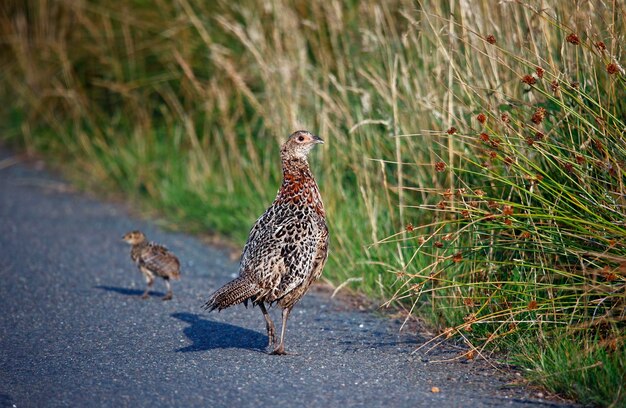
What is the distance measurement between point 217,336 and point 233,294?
30.1 inches

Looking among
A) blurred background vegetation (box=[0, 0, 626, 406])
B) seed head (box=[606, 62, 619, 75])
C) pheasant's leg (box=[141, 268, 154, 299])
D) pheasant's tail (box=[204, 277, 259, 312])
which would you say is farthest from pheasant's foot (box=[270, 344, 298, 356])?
seed head (box=[606, 62, 619, 75])

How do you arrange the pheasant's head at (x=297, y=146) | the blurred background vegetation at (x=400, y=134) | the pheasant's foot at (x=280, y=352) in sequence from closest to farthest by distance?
the blurred background vegetation at (x=400, y=134), the pheasant's foot at (x=280, y=352), the pheasant's head at (x=297, y=146)

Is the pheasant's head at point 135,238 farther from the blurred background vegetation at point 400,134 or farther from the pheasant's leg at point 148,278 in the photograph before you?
the blurred background vegetation at point 400,134

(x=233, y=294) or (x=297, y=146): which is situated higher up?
(x=297, y=146)

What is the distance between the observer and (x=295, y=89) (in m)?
9.73

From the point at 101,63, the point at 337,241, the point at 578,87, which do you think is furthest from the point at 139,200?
the point at 578,87

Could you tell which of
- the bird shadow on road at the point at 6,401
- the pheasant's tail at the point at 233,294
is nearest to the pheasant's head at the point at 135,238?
the pheasant's tail at the point at 233,294

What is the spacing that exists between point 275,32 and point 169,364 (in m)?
4.56

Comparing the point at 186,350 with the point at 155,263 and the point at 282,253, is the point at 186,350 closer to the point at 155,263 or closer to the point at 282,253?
the point at 282,253

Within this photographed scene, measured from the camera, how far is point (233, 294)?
6199mm

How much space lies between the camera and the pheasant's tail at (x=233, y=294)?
6.19 metres

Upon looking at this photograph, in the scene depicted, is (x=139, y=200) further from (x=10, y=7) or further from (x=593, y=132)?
(x=593, y=132)

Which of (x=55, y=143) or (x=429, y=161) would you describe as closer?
(x=429, y=161)

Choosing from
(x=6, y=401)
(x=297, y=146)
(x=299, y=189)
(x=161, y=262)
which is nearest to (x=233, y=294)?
(x=299, y=189)
